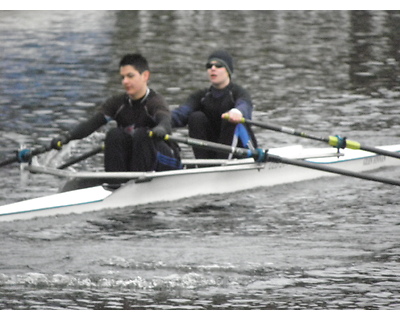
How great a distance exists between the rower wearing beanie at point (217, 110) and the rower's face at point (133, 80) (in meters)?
1.10

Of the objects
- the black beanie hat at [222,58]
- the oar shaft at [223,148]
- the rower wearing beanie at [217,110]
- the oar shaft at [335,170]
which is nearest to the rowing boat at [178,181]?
the oar shaft at [335,170]

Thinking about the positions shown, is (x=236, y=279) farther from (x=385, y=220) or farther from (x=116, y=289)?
(x=385, y=220)

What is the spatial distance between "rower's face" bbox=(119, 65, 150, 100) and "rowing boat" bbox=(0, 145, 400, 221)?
808mm

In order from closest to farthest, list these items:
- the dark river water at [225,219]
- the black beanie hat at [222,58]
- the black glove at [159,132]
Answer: the dark river water at [225,219], the black glove at [159,132], the black beanie hat at [222,58]

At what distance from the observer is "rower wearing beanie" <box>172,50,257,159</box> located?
40.6 ft

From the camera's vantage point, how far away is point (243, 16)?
28.4 m

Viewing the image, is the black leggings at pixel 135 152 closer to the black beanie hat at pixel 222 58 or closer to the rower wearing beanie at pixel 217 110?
the rower wearing beanie at pixel 217 110

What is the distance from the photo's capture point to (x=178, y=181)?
12.1 metres

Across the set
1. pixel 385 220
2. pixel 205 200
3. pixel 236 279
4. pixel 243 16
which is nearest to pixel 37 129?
pixel 205 200

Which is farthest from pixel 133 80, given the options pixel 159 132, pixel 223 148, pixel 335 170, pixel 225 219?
pixel 335 170

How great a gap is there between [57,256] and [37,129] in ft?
21.2

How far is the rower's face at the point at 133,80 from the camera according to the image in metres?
11.3

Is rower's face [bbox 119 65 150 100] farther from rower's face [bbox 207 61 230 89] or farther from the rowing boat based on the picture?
rower's face [bbox 207 61 230 89]

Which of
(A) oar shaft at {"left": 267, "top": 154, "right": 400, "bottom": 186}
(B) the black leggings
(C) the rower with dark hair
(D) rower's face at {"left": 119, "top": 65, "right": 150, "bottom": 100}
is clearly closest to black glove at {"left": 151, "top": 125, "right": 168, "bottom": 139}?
(C) the rower with dark hair
